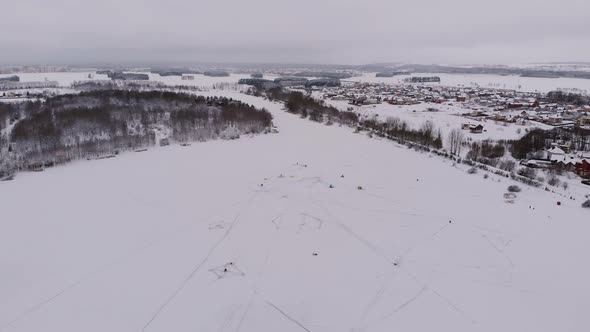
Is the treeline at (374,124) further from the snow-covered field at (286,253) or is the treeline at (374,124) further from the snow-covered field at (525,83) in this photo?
the snow-covered field at (525,83)

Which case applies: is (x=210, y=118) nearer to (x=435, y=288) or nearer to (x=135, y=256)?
(x=135, y=256)

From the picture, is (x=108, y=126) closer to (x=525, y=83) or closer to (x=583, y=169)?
(x=583, y=169)

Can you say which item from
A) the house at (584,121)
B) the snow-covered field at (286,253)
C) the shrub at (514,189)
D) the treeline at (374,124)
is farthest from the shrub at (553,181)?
the house at (584,121)

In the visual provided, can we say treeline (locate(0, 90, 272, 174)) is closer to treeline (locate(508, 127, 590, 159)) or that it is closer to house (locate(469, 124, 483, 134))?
house (locate(469, 124, 483, 134))

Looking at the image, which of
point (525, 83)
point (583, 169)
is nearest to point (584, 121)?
point (583, 169)

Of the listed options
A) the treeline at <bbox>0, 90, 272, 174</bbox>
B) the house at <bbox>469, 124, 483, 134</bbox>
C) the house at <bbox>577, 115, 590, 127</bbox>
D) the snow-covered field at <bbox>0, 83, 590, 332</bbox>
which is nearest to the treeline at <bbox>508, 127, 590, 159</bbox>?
the house at <bbox>469, 124, 483, 134</bbox>
